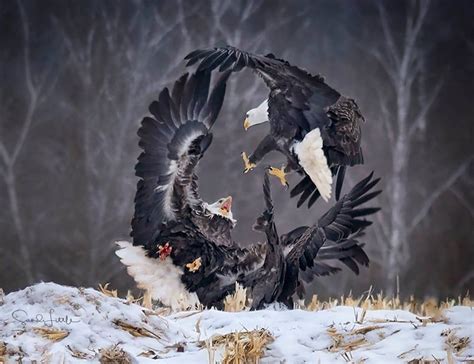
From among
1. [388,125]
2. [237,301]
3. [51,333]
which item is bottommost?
[51,333]

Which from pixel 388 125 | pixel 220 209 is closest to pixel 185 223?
pixel 220 209

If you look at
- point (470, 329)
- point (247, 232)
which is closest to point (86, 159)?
point (247, 232)

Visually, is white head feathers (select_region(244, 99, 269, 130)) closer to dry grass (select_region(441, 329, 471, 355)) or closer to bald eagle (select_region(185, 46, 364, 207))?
bald eagle (select_region(185, 46, 364, 207))

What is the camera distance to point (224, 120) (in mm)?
6070

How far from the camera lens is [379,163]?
6086 millimetres

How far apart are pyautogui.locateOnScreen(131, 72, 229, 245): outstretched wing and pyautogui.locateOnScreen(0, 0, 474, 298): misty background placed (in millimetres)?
2024

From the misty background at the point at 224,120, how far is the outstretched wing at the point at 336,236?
192 centimetres

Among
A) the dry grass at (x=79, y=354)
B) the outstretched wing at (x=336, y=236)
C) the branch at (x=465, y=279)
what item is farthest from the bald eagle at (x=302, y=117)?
the branch at (x=465, y=279)

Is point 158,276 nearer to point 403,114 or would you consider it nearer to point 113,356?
point 113,356

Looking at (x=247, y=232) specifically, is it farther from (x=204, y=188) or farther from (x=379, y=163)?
(x=379, y=163)

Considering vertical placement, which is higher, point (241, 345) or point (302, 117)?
point (302, 117)

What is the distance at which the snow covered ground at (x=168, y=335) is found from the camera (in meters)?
2.28

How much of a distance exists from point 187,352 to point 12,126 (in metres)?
4.04
